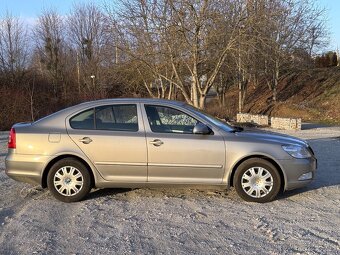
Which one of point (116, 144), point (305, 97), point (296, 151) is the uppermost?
point (305, 97)

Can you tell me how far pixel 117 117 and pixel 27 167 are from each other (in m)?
1.52

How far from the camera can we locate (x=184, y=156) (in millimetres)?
6203

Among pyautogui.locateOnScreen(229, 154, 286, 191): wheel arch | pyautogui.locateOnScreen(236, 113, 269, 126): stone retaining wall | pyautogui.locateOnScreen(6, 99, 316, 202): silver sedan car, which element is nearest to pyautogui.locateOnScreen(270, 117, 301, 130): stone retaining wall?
pyautogui.locateOnScreen(236, 113, 269, 126): stone retaining wall

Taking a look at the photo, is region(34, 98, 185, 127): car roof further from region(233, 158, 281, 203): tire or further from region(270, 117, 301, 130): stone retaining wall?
region(270, 117, 301, 130): stone retaining wall

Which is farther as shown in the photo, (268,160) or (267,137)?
(267,137)

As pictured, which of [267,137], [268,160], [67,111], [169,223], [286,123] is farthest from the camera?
[286,123]

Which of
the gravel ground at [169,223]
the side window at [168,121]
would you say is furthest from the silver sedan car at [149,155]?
the gravel ground at [169,223]

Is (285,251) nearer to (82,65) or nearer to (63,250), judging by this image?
(63,250)

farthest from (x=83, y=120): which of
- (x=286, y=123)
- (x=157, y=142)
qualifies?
(x=286, y=123)

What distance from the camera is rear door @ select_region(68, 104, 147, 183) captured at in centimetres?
627

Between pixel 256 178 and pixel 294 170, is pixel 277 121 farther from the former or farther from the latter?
pixel 256 178

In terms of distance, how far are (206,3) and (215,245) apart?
15.0m

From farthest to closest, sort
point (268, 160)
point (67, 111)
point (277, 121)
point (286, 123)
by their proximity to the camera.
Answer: point (277, 121), point (286, 123), point (67, 111), point (268, 160)

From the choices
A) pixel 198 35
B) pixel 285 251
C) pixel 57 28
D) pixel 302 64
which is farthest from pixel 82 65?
pixel 285 251
